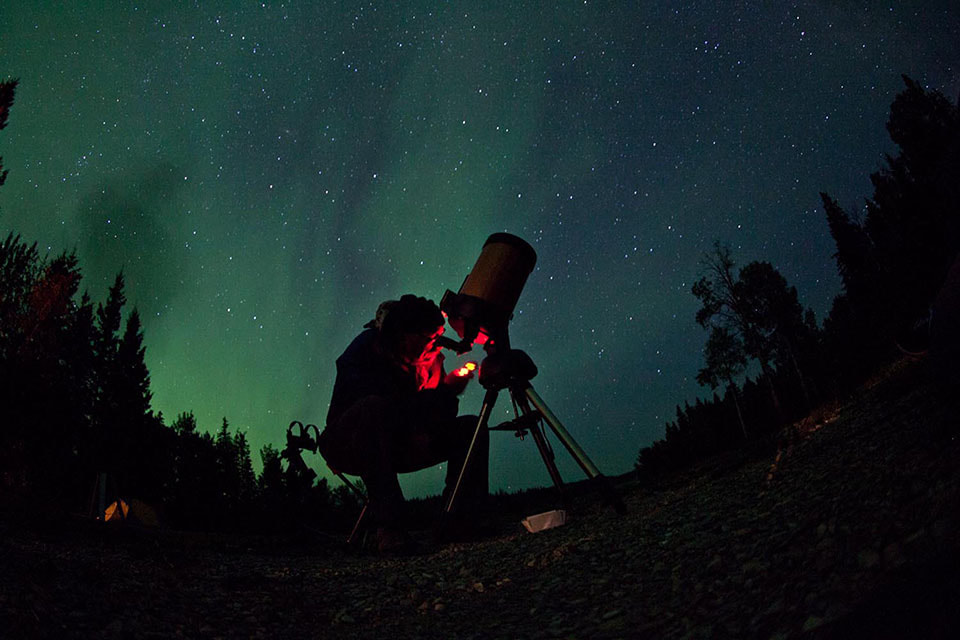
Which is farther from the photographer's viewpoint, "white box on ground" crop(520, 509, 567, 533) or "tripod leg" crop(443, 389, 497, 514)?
"white box on ground" crop(520, 509, 567, 533)

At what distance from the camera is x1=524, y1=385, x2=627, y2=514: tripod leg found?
3416 millimetres

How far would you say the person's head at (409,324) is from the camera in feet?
13.8

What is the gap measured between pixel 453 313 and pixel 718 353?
28.2 meters

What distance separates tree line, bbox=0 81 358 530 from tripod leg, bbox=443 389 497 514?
4.26 m

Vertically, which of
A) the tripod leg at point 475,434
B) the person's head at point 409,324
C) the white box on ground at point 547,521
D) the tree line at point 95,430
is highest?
the tree line at point 95,430

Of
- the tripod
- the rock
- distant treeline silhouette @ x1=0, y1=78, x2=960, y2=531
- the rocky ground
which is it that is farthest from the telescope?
distant treeline silhouette @ x1=0, y1=78, x2=960, y2=531

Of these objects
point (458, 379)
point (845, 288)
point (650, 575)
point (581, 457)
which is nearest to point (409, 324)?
point (458, 379)

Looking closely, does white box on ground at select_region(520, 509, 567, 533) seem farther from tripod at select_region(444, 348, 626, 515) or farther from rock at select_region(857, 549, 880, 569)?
rock at select_region(857, 549, 880, 569)

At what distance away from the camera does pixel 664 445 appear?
1373 centimetres

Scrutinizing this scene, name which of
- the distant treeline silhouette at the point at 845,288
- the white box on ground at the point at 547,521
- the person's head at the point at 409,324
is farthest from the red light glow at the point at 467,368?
the distant treeline silhouette at the point at 845,288

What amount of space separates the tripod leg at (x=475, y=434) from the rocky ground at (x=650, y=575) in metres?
0.36

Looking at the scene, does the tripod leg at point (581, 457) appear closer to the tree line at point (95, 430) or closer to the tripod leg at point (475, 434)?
the tripod leg at point (475, 434)

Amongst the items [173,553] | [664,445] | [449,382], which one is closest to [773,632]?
[449,382]

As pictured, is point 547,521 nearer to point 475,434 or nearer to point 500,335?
point 475,434
